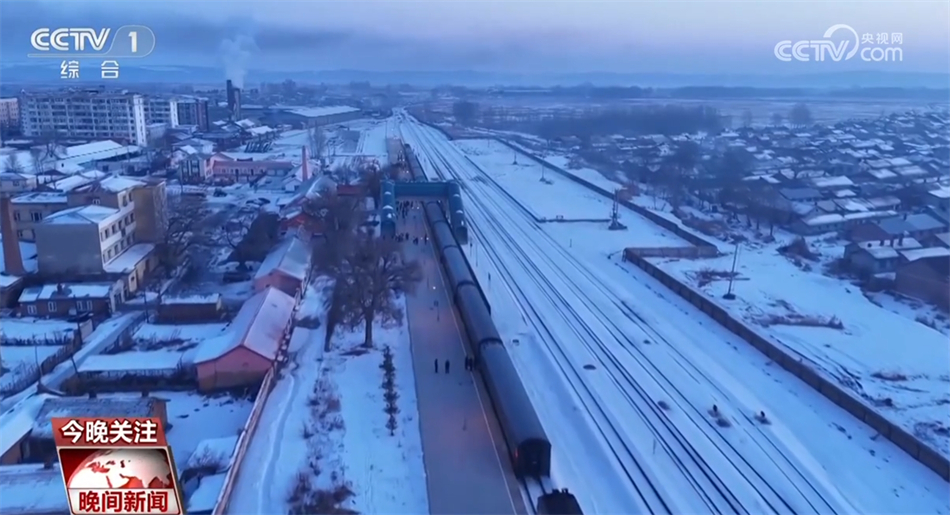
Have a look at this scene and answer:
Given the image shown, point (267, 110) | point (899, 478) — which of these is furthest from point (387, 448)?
point (267, 110)

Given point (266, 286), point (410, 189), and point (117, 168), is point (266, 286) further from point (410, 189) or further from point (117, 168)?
point (117, 168)

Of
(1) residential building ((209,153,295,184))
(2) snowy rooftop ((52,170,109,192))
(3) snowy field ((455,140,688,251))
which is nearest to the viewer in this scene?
(3) snowy field ((455,140,688,251))

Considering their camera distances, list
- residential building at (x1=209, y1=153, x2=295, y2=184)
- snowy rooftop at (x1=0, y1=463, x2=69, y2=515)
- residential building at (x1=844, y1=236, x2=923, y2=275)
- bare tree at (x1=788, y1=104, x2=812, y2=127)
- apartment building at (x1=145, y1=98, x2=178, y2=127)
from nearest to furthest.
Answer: snowy rooftop at (x1=0, y1=463, x2=69, y2=515), residential building at (x1=844, y1=236, x2=923, y2=275), residential building at (x1=209, y1=153, x2=295, y2=184), apartment building at (x1=145, y1=98, x2=178, y2=127), bare tree at (x1=788, y1=104, x2=812, y2=127)

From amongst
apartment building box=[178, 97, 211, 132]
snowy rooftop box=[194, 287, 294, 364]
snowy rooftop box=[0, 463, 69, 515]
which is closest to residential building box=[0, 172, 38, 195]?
snowy rooftop box=[194, 287, 294, 364]

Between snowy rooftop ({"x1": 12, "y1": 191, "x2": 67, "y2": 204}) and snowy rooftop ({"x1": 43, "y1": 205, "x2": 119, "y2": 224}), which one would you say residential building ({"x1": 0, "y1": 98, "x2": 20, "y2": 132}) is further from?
snowy rooftop ({"x1": 43, "y1": 205, "x2": 119, "y2": 224})

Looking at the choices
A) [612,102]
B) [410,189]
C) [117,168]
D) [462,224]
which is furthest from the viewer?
[612,102]
